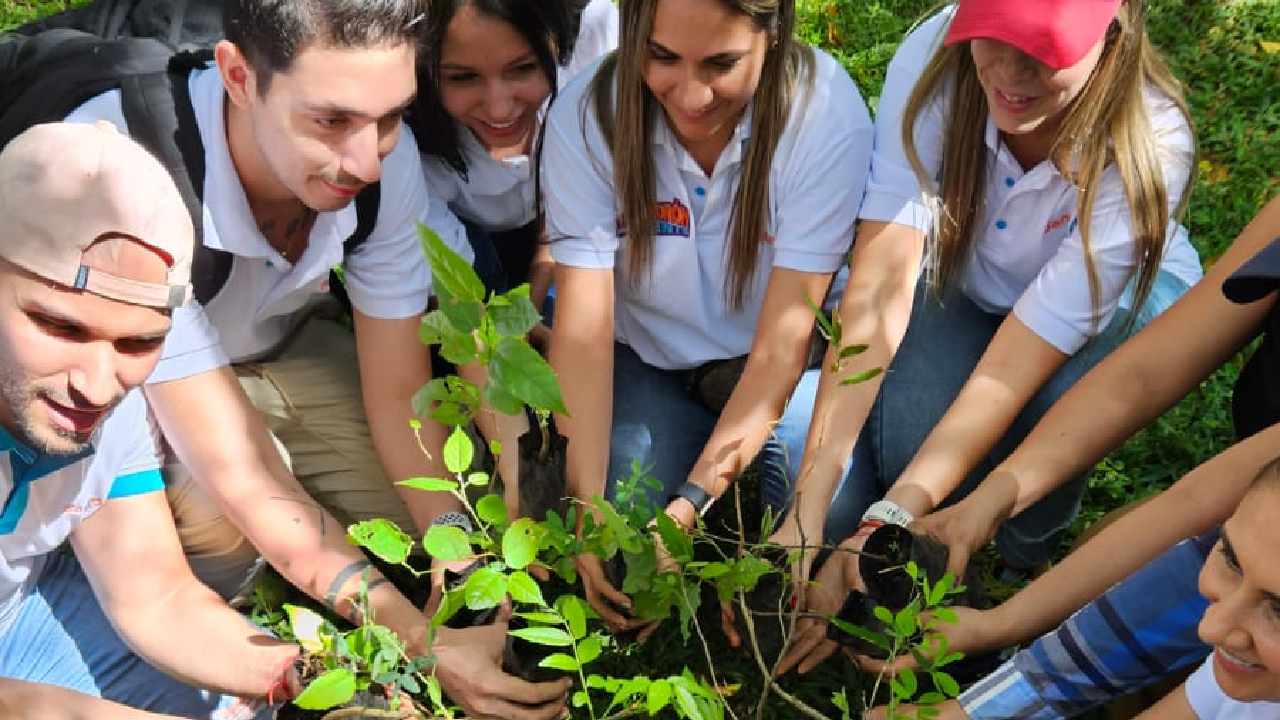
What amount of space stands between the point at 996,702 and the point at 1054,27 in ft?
3.63

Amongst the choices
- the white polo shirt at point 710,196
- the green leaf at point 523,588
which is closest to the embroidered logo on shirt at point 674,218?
the white polo shirt at point 710,196

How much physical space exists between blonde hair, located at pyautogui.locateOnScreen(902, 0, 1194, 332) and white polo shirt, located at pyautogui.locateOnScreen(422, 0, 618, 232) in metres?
0.81

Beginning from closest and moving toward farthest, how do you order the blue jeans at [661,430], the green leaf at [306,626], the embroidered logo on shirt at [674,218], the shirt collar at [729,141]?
the green leaf at [306,626], the shirt collar at [729,141], the embroidered logo on shirt at [674,218], the blue jeans at [661,430]

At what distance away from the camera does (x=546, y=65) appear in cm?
260

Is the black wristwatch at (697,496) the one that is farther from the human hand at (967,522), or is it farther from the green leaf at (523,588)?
the green leaf at (523,588)

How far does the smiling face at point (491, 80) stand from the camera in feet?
8.04

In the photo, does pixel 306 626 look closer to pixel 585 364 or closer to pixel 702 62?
pixel 585 364

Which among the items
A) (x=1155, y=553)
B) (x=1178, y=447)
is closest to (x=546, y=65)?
(x=1155, y=553)

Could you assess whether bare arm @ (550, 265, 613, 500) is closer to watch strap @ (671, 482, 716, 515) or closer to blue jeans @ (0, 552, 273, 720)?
watch strap @ (671, 482, 716, 515)

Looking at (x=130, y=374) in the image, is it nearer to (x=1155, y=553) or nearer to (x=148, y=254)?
(x=148, y=254)

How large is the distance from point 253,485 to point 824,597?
43.2 inches

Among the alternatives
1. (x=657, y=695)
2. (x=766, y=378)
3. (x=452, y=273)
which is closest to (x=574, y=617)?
(x=657, y=695)

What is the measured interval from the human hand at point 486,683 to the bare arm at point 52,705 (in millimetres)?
457

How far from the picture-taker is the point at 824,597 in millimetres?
2285
